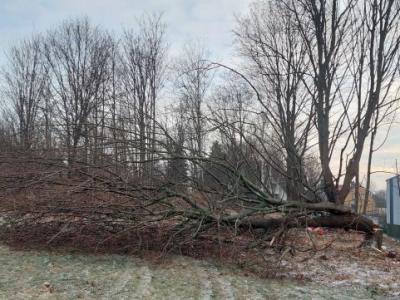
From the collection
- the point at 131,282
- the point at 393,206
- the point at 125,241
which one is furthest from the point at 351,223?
the point at 393,206

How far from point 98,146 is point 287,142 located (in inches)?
146

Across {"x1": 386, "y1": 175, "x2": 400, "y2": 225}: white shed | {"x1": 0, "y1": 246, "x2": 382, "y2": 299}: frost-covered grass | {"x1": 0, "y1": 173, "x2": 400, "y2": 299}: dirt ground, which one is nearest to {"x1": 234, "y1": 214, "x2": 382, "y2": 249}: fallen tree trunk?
{"x1": 0, "y1": 173, "x2": 400, "y2": 299}: dirt ground

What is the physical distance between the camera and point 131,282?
4922 mm

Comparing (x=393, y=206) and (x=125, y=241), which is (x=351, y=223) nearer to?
(x=125, y=241)

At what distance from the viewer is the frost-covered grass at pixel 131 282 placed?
4531 millimetres

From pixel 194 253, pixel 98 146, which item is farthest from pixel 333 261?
pixel 98 146

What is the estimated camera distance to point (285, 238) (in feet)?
21.8

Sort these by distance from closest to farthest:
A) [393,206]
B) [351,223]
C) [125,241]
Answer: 1. [125,241]
2. [351,223]
3. [393,206]

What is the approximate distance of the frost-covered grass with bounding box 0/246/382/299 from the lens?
4.53 metres

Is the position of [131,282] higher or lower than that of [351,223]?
lower

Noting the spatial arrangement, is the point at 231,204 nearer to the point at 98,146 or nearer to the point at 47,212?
the point at 98,146

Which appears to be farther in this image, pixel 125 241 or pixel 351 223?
pixel 351 223

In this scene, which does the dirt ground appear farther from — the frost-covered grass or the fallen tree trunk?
the fallen tree trunk

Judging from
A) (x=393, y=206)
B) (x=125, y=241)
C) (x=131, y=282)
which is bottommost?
(x=393, y=206)
